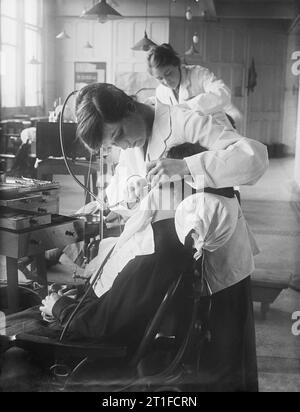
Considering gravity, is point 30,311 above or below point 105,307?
below

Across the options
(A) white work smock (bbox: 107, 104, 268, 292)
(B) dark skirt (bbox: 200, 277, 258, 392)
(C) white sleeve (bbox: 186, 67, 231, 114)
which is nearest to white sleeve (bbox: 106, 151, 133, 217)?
(A) white work smock (bbox: 107, 104, 268, 292)

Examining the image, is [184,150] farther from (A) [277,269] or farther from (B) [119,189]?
(A) [277,269]

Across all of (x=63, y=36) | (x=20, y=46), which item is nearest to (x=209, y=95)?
(x=63, y=36)

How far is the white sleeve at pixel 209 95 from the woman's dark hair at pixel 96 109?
354 mm

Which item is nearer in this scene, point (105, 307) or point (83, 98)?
point (83, 98)

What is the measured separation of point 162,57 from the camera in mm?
1893

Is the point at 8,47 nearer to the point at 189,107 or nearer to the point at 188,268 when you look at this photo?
the point at 189,107

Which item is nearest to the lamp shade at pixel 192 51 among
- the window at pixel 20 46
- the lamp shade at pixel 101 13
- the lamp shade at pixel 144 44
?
the lamp shade at pixel 144 44

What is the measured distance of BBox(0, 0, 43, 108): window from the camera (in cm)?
170

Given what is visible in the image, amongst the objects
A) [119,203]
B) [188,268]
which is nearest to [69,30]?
[119,203]

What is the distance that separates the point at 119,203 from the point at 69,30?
0.67m

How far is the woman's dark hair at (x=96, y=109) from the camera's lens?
4.89 feet

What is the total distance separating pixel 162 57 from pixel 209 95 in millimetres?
217

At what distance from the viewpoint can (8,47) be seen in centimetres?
182
